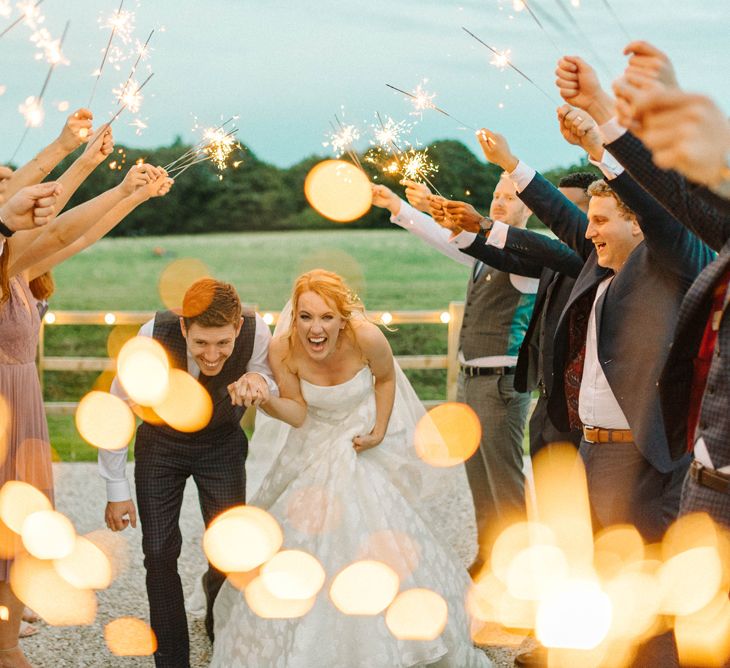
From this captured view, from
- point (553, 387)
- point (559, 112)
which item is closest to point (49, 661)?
point (553, 387)

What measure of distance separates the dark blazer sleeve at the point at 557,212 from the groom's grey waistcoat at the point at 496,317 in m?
0.78

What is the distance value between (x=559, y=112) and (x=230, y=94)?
1867mm

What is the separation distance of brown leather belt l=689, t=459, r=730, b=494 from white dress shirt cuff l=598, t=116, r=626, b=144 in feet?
2.84

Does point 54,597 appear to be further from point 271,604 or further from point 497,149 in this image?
point 497,149

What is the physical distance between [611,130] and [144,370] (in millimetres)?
2172

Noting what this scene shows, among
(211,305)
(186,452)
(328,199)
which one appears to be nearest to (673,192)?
(211,305)

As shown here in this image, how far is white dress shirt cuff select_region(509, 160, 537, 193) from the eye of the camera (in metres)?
3.84

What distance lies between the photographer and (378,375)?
13.2 feet

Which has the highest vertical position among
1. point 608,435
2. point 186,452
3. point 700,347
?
point 700,347

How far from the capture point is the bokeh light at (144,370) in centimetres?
364

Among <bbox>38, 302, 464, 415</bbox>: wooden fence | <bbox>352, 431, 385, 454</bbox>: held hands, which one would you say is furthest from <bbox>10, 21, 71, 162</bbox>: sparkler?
<bbox>38, 302, 464, 415</bbox>: wooden fence

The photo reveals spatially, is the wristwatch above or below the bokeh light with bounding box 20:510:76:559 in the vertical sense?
above

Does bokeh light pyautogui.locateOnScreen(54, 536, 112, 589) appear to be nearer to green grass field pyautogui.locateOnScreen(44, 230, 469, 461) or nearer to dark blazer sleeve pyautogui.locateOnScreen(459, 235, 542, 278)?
dark blazer sleeve pyautogui.locateOnScreen(459, 235, 542, 278)

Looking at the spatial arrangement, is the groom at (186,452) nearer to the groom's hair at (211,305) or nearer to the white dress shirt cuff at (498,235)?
the groom's hair at (211,305)
